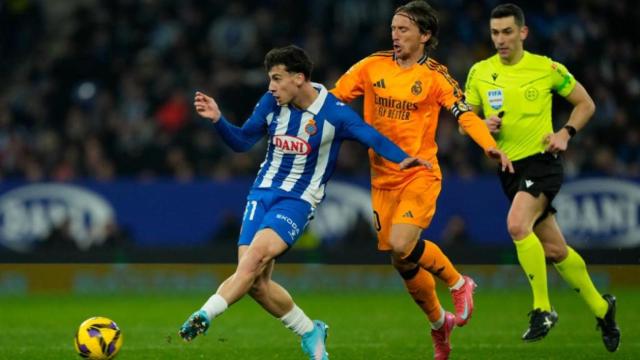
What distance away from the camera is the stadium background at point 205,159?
52.6 feet

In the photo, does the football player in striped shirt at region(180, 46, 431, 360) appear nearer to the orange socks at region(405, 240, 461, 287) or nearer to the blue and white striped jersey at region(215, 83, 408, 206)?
the blue and white striped jersey at region(215, 83, 408, 206)

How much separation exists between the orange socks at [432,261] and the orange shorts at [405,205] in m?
0.17

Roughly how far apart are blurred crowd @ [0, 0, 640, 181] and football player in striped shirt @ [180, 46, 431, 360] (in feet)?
29.2

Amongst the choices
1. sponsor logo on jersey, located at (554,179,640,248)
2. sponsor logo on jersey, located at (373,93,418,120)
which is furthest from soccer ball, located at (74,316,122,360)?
sponsor logo on jersey, located at (554,179,640,248)

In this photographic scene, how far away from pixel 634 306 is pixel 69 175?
788cm

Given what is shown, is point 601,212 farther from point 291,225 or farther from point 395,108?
point 291,225

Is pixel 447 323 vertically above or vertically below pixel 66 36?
below

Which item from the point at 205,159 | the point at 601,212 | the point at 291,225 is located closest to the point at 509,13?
the point at 291,225

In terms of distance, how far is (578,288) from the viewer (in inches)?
379

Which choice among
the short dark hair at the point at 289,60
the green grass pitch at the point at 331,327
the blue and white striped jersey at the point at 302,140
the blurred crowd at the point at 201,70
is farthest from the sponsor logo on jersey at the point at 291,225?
the blurred crowd at the point at 201,70

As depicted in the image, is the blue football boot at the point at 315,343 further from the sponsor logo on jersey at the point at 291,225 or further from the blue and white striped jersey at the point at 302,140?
the blue and white striped jersey at the point at 302,140

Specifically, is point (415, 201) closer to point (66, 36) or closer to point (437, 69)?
point (437, 69)

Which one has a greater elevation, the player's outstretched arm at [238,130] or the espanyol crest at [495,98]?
the player's outstretched arm at [238,130]

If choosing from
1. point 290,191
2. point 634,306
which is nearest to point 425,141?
point 290,191
